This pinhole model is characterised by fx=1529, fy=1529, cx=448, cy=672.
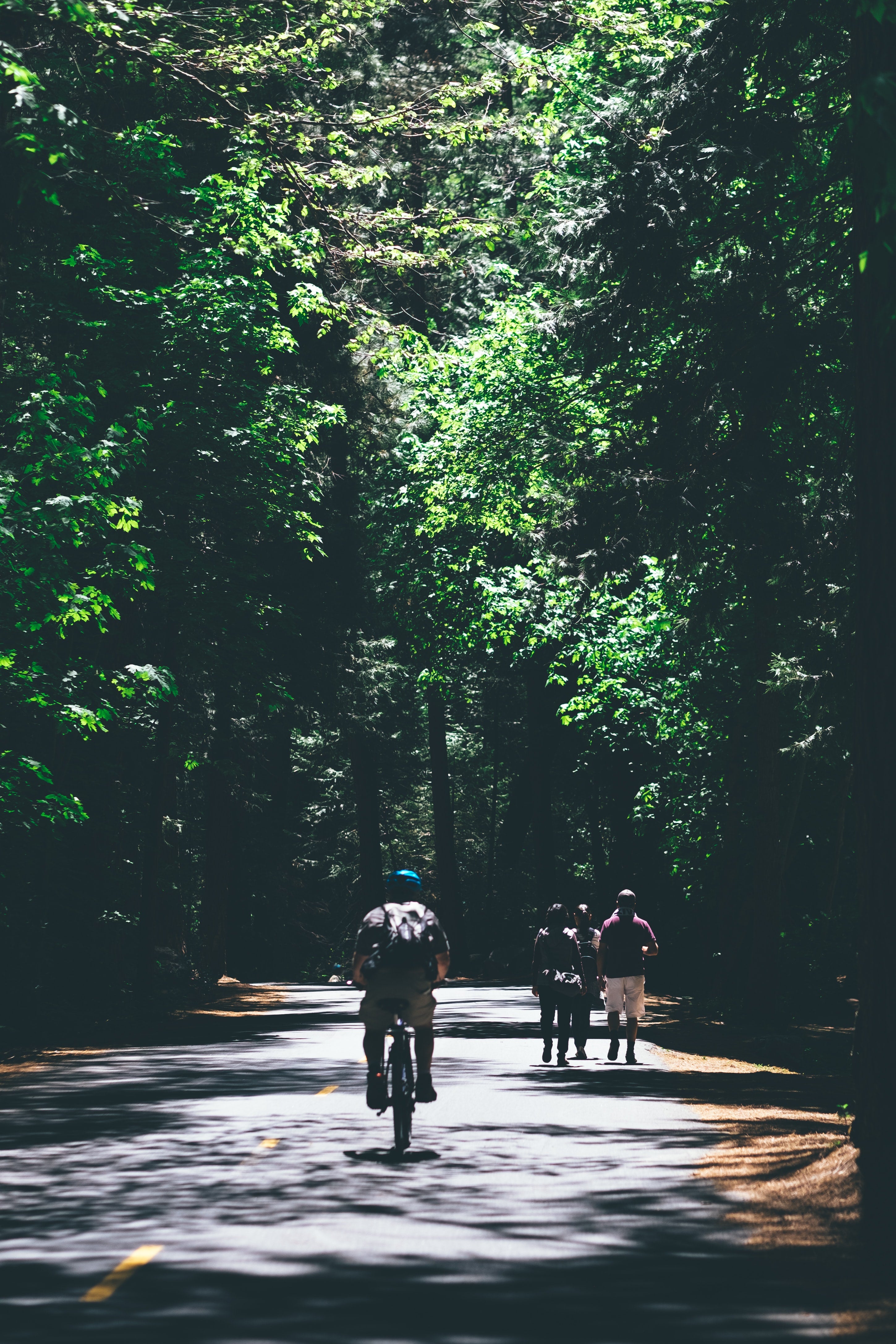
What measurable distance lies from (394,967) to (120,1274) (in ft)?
12.0

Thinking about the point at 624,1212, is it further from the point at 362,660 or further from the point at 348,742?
the point at 348,742

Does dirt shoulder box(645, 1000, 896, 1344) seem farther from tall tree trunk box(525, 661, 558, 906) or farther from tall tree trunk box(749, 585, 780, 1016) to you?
tall tree trunk box(525, 661, 558, 906)

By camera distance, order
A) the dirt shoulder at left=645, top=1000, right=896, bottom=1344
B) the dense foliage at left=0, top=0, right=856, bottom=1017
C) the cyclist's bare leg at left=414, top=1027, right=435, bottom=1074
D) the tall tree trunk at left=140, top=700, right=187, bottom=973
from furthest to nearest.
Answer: the tall tree trunk at left=140, top=700, right=187, bottom=973, the dense foliage at left=0, top=0, right=856, bottom=1017, the cyclist's bare leg at left=414, top=1027, right=435, bottom=1074, the dirt shoulder at left=645, top=1000, right=896, bottom=1344

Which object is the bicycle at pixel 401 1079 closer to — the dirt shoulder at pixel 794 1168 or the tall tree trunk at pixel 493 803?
the dirt shoulder at pixel 794 1168

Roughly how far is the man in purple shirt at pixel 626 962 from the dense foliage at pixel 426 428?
4094 millimetres

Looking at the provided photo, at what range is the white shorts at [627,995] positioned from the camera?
18.5 m

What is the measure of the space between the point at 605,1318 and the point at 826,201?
534 inches

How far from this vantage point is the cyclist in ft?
34.7

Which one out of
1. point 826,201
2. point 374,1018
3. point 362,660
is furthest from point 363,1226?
point 362,660

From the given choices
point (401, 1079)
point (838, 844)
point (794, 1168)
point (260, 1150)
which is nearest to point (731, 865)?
point (838, 844)

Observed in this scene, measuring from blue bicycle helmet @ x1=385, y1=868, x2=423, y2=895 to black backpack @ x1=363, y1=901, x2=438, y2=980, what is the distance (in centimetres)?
17

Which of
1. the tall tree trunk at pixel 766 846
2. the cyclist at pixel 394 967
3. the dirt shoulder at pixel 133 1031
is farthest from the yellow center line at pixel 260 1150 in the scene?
the tall tree trunk at pixel 766 846

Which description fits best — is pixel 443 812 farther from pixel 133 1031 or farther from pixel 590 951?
pixel 590 951

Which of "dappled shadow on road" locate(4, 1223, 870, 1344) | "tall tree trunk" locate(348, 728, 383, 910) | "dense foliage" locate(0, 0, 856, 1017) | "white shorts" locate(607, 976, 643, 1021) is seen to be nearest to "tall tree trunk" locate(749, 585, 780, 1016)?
"dense foliage" locate(0, 0, 856, 1017)
